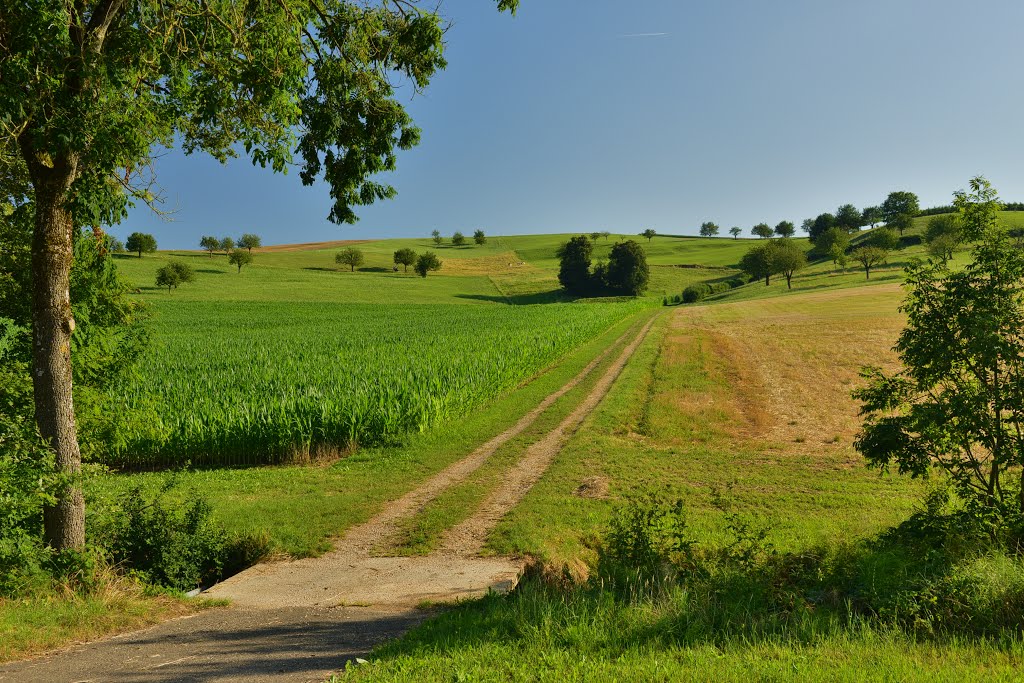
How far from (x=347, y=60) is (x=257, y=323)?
1897 inches

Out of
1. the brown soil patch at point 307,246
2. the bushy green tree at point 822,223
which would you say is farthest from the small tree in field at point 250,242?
the bushy green tree at point 822,223

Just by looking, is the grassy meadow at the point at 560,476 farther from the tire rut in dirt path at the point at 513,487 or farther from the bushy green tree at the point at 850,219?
the bushy green tree at the point at 850,219

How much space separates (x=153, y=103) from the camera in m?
7.93

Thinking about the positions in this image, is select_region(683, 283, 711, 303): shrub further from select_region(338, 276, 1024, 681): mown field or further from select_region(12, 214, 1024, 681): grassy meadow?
select_region(338, 276, 1024, 681): mown field

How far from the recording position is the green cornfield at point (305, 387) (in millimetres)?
15594

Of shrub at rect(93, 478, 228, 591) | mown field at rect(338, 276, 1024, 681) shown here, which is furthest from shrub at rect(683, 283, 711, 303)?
shrub at rect(93, 478, 228, 591)

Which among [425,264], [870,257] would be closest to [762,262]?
[870,257]

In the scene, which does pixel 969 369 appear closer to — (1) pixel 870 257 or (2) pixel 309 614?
(2) pixel 309 614

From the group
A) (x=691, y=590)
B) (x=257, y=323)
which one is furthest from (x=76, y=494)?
(x=257, y=323)

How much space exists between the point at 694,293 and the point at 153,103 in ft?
302

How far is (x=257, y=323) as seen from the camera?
52469 mm

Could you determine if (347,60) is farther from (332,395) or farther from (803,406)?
(803,406)

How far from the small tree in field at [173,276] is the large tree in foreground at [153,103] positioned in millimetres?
70586

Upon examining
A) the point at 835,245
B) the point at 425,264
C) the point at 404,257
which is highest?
the point at 404,257
